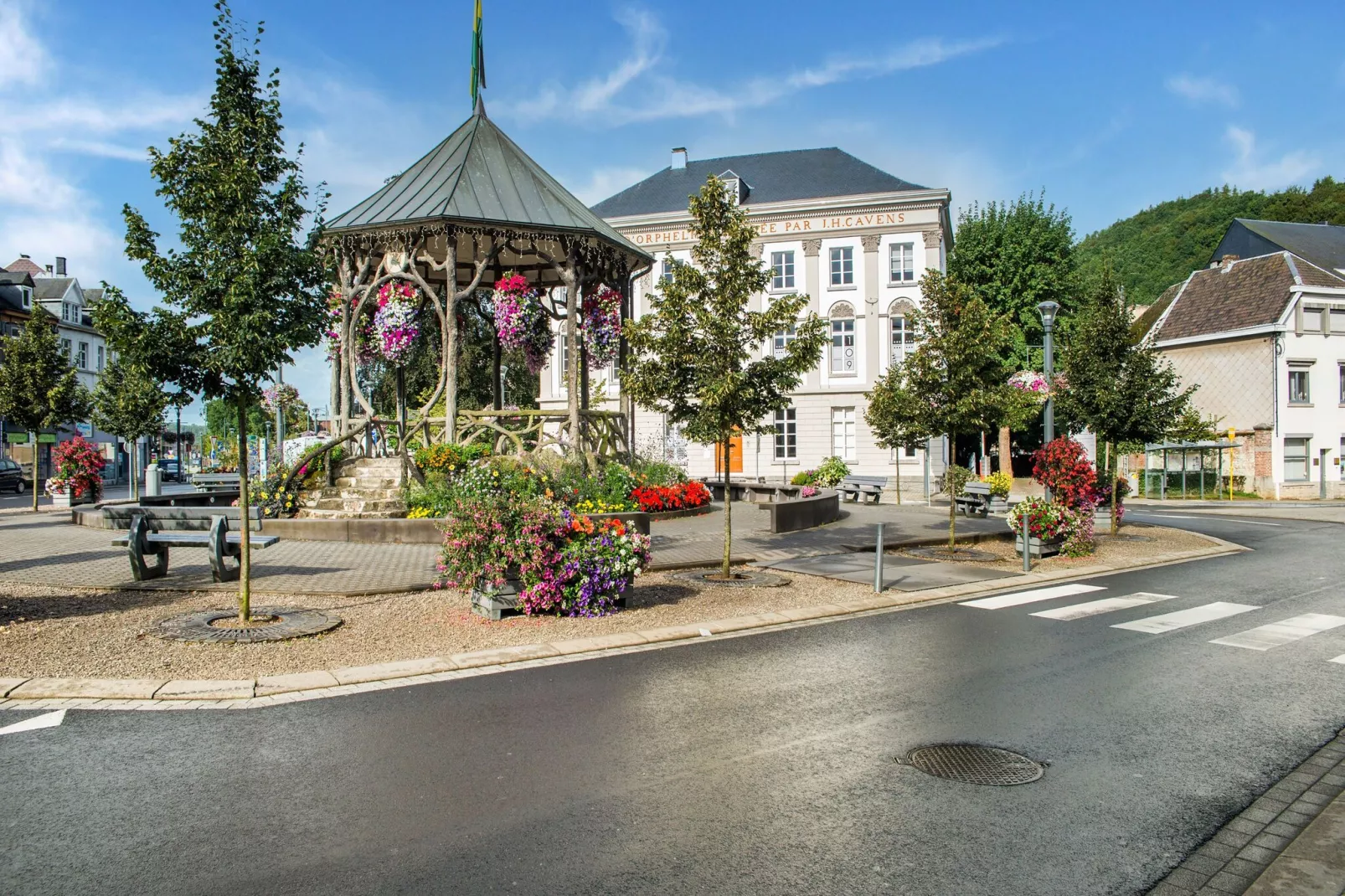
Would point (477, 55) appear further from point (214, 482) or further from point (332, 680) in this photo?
point (332, 680)

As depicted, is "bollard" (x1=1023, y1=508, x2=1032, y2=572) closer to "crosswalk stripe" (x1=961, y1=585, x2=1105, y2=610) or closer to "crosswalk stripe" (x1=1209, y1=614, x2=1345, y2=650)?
"crosswalk stripe" (x1=961, y1=585, x2=1105, y2=610)

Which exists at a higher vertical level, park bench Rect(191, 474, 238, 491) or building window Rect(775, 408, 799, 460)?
building window Rect(775, 408, 799, 460)

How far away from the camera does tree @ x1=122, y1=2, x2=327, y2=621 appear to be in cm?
896

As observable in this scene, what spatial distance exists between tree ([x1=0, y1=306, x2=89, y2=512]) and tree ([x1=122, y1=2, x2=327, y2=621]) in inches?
837

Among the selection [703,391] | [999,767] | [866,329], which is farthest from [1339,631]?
[866,329]

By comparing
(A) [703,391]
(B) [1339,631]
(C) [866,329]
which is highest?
(C) [866,329]

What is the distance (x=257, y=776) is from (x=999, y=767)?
4372 millimetres

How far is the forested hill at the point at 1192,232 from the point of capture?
65.2 metres

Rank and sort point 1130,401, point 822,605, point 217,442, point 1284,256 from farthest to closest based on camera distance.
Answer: point 217,442, point 1284,256, point 1130,401, point 822,605

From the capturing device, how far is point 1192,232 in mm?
74312

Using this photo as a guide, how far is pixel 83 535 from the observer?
59.1 ft

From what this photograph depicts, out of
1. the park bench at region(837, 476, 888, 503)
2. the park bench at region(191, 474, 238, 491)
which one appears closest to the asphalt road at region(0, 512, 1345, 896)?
the park bench at region(191, 474, 238, 491)

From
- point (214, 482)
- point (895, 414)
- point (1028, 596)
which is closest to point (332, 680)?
point (1028, 596)

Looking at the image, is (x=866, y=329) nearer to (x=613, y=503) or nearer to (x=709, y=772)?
(x=613, y=503)
